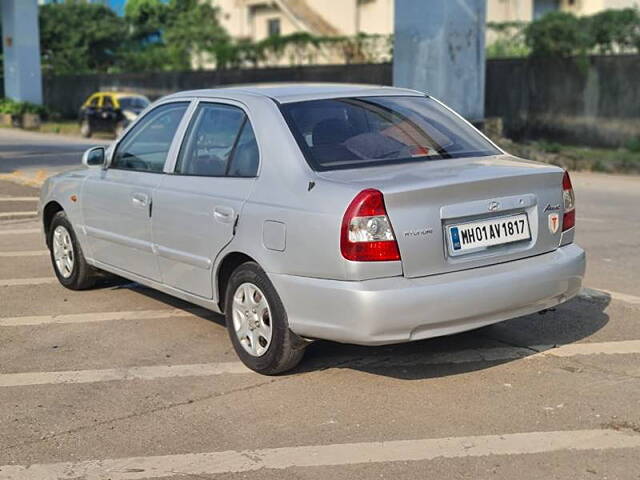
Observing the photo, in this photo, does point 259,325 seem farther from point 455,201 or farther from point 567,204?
point 567,204

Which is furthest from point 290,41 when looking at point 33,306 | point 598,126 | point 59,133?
point 33,306

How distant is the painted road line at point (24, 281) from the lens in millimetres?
8070

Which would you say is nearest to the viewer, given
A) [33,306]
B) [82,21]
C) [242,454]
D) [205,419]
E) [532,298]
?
[242,454]

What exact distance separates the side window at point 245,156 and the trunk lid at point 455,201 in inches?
22.6

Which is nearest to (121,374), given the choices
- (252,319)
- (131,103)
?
(252,319)

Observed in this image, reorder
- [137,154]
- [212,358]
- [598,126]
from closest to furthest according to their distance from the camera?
1. [212,358]
2. [137,154]
3. [598,126]

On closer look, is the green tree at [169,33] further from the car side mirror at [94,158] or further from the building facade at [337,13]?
the car side mirror at [94,158]

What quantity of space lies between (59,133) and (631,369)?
30515 millimetres

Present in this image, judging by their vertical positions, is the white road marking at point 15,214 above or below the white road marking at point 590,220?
above

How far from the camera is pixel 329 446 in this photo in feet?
14.8

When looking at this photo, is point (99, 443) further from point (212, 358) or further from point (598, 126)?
point (598, 126)

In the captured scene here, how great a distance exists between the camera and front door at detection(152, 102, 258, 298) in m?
5.64

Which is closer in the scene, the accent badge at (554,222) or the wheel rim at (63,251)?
the accent badge at (554,222)

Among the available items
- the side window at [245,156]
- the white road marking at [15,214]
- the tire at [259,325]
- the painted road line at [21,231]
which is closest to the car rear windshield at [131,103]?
the white road marking at [15,214]
